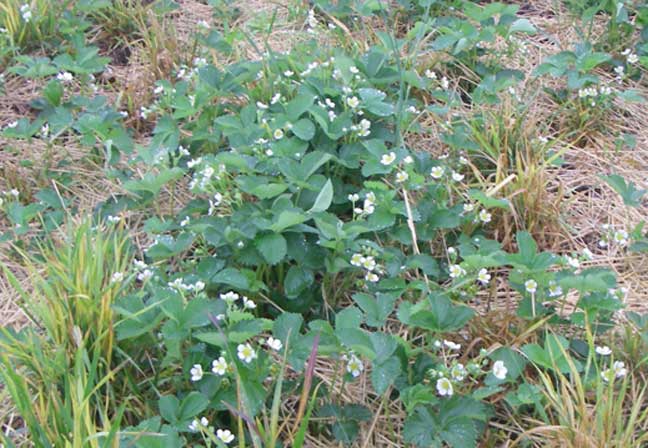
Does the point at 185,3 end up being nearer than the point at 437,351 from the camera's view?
No

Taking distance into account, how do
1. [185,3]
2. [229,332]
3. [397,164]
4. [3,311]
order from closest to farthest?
1. [229,332]
2. [3,311]
3. [397,164]
4. [185,3]

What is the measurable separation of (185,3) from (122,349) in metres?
1.83

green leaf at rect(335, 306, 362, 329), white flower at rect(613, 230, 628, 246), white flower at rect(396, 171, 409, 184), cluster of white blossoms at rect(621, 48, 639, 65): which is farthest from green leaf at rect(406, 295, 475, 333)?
cluster of white blossoms at rect(621, 48, 639, 65)

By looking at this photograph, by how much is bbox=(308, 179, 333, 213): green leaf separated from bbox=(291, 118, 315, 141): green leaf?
24 cm

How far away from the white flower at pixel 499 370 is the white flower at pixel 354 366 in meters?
0.29

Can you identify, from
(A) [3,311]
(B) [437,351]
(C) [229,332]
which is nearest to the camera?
(C) [229,332]

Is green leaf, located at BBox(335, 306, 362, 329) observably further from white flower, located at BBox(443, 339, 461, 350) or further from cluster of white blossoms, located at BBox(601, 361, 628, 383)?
cluster of white blossoms, located at BBox(601, 361, 628, 383)

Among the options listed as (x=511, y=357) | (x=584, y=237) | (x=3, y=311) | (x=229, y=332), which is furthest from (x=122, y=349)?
(x=584, y=237)

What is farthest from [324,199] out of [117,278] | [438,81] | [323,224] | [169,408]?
[438,81]

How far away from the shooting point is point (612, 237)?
2270 millimetres

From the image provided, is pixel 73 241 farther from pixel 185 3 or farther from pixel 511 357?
pixel 185 3

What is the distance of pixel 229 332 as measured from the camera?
1.79 m

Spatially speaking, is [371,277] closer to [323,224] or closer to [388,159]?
[323,224]

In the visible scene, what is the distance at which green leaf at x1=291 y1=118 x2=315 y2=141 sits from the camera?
90.1 inches
